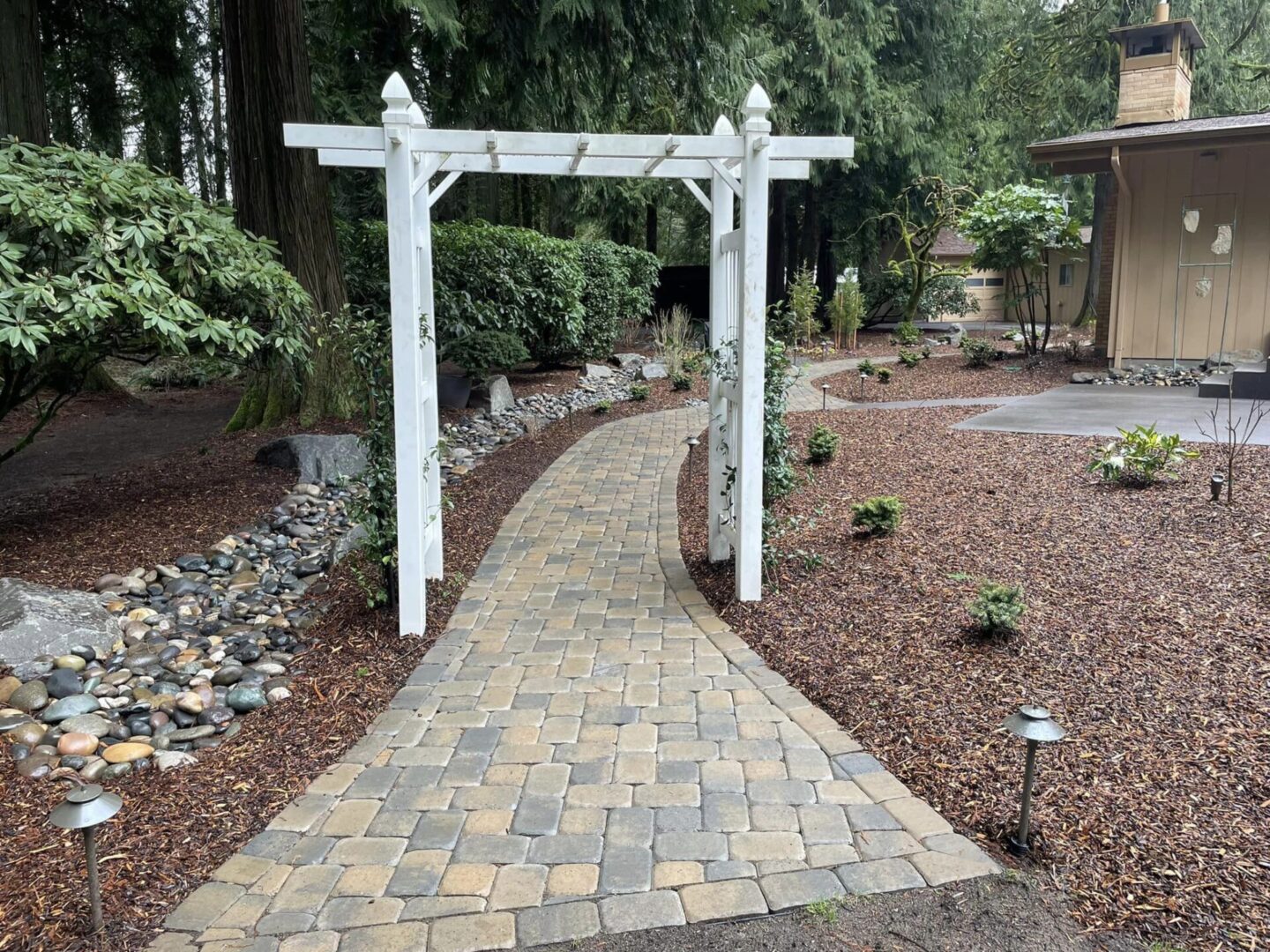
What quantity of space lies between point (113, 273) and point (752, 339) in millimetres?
3123

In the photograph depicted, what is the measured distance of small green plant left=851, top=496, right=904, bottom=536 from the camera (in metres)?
4.70

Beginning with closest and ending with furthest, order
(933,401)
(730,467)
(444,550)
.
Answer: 1. (730,467)
2. (444,550)
3. (933,401)

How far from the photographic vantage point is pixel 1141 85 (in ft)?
38.7

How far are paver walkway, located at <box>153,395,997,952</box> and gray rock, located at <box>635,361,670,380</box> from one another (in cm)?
907

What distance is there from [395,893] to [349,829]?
359 millimetres

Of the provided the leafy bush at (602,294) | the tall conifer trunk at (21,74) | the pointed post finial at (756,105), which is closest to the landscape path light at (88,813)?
the pointed post finial at (756,105)

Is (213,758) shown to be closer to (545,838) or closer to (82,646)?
(82,646)

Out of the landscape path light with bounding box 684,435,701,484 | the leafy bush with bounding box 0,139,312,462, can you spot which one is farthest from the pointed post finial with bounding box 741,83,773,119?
the leafy bush with bounding box 0,139,312,462

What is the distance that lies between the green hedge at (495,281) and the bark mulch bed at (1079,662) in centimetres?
553

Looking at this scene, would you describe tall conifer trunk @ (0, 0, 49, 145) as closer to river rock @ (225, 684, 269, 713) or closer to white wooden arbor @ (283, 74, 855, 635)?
white wooden arbor @ (283, 74, 855, 635)

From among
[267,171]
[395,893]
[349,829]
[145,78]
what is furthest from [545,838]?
[145,78]

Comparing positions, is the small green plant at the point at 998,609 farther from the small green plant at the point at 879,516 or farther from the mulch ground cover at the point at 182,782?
the mulch ground cover at the point at 182,782

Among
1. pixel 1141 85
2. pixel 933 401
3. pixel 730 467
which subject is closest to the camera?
pixel 730 467

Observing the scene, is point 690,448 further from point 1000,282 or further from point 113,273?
point 1000,282
